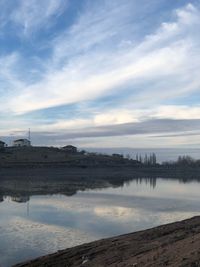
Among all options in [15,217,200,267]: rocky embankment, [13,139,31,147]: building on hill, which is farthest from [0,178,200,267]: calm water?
[13,139,31,147]: building on hill

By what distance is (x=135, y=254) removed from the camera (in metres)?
17.3

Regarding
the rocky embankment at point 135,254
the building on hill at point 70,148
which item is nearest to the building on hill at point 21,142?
the building on hill at point 70,148

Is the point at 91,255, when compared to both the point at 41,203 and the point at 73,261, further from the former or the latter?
the point at 41,203

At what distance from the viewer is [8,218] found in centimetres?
3475

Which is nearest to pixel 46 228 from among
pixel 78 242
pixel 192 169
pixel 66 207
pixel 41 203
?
pixel 78 242

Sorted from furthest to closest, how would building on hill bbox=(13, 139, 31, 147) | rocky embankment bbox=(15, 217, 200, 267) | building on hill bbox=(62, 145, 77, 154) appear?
building on hill bbox=(13, 139, 31, 147) < building on hill bbox=(62, 145, 77, 154) < rocky embankment bbox=(15, 217, 200, 267)

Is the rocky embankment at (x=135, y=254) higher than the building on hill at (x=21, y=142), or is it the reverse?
the building on hill at (x=21, y=142)

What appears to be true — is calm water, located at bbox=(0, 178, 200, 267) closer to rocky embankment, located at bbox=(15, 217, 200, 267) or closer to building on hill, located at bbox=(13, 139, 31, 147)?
rocky embankment, located at bbox=(15, 217, 200, 267)

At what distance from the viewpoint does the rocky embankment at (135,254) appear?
46.9 ft

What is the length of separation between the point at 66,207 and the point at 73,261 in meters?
25.7

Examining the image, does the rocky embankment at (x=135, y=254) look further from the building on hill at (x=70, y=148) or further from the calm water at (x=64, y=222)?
the building on hill at (x=70, y=148)

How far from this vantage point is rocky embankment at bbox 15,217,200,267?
1430cm

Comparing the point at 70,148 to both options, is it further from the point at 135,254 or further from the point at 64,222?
the point at 135,254

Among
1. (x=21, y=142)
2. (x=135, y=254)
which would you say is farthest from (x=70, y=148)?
(x=135, y=254)
